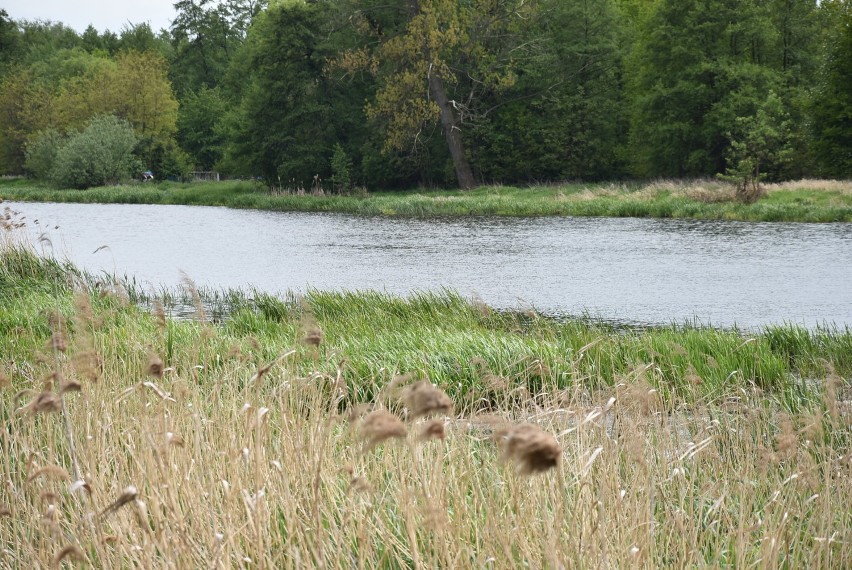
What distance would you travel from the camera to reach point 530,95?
44.5 meters

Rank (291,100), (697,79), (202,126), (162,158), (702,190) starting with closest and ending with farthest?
(702,190) → (697,79) → (291,100) → (162,158) → (202,126)

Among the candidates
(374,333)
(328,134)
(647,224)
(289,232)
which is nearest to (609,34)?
(328,134)

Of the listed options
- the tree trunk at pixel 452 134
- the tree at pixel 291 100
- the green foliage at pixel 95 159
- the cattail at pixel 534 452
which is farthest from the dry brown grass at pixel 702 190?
the green foliage at pixel 95 159

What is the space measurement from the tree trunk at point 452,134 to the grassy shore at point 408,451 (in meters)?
32.0

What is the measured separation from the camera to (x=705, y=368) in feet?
21.8

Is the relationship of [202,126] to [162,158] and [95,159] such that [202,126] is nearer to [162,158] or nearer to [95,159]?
[162,158]

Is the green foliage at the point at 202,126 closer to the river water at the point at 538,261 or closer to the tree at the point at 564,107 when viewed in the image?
the tree at the point at 564,107

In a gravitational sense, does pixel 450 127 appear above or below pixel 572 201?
above

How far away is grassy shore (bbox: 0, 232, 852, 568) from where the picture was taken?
2371mm

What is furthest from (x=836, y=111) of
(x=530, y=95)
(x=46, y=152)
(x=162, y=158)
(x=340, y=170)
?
(x=46, y=152)

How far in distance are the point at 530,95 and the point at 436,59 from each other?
7387 millimetres

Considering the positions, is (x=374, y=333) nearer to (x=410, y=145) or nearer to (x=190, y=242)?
(x=190, y=242)

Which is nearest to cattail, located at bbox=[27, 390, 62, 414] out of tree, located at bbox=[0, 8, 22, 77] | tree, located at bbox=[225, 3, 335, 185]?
tree, located at bbox=[225, 3, 335, 185]

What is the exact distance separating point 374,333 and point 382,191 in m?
39.2
